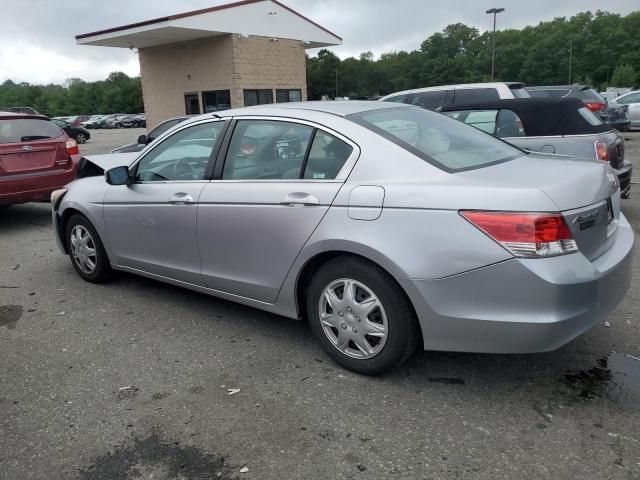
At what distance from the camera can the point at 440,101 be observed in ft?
32.1

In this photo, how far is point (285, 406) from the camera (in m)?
2.96

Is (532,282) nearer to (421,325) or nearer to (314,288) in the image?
(421,325)

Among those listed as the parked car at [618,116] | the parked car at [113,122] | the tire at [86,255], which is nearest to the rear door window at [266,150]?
the tire at [86,255]

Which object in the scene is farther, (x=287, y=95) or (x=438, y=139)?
(x=287, y=95)

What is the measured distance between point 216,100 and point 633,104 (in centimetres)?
1505

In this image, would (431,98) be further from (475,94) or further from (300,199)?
(300,199)

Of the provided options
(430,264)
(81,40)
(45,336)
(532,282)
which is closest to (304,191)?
(430,264)

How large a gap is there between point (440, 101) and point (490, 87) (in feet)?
2.92

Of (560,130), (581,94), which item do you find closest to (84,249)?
(560,130)

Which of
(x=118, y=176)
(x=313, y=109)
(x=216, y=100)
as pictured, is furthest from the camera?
(x=216, y=100)

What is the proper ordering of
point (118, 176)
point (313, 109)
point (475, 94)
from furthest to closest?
1. point (475, 94)
2. point (118, 176)
3. point (313, 109)

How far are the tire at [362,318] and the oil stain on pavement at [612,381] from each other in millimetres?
948

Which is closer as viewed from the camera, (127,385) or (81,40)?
(127,385)

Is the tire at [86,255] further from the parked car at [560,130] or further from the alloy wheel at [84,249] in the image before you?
the parked car at [560,130]
